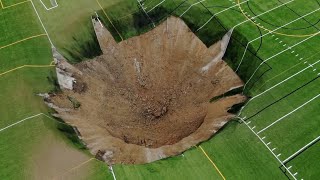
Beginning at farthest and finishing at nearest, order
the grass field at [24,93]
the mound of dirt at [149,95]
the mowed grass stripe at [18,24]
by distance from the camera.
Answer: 1. the mowed grass stripe at [18,24]
2. the mound of dirt at [149,95]
3. the grass field at [24,93]

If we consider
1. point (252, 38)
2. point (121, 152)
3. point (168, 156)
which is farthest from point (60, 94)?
point (252, 38)

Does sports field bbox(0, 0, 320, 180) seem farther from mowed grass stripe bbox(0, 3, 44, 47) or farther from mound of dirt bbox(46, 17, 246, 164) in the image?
mound of dirt bbox(46, 17, 246, 164)

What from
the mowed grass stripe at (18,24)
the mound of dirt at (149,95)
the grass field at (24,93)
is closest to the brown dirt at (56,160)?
the grass field at (24,93)

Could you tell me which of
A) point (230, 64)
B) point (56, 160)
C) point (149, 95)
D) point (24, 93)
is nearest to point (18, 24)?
point (24, 93)

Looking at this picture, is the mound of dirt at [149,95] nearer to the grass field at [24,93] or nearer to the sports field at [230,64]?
the sports field at [230,64]

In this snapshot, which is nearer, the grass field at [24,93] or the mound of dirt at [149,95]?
the grass field at [24,93]

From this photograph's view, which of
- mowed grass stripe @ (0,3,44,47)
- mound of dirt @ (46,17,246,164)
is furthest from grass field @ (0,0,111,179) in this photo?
mound of dirt @ (46,17,246,164)

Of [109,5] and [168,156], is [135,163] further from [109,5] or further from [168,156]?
[109,5]
